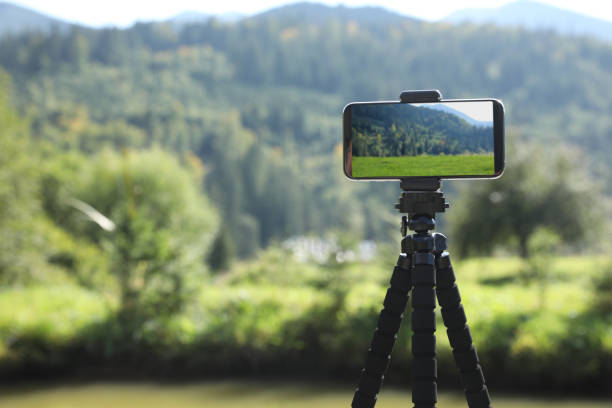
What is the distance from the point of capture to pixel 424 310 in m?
1.46

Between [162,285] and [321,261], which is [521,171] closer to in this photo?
[321,261]

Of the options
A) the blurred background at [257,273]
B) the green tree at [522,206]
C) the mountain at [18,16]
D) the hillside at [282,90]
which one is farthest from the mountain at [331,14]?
the green tree at [522,206]

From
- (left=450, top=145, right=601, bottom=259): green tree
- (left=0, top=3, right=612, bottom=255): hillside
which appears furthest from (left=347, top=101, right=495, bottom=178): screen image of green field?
(left=0, top=3, right=612, bottom=255): hillside

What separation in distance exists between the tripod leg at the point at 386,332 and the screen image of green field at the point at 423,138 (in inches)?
9.6

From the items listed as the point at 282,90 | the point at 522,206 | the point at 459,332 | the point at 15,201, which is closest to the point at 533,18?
the point at 282,90

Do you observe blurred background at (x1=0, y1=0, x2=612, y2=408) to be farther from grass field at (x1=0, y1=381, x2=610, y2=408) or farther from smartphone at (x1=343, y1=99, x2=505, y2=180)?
smartphone at (x1=343, y1=99, x2=505, y2=180)

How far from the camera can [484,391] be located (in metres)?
1.49

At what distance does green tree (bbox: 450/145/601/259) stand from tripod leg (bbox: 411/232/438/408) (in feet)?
46.0

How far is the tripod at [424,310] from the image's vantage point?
4.78 feet

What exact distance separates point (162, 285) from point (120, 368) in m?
1.11

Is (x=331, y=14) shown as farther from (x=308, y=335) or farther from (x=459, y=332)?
(x=459, y=332)

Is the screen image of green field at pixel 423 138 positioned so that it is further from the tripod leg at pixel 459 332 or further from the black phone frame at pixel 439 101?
the tripod leg at pixel 459 332

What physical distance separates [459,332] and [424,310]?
0.36 feet

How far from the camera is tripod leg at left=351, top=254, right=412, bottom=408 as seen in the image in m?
1.51
